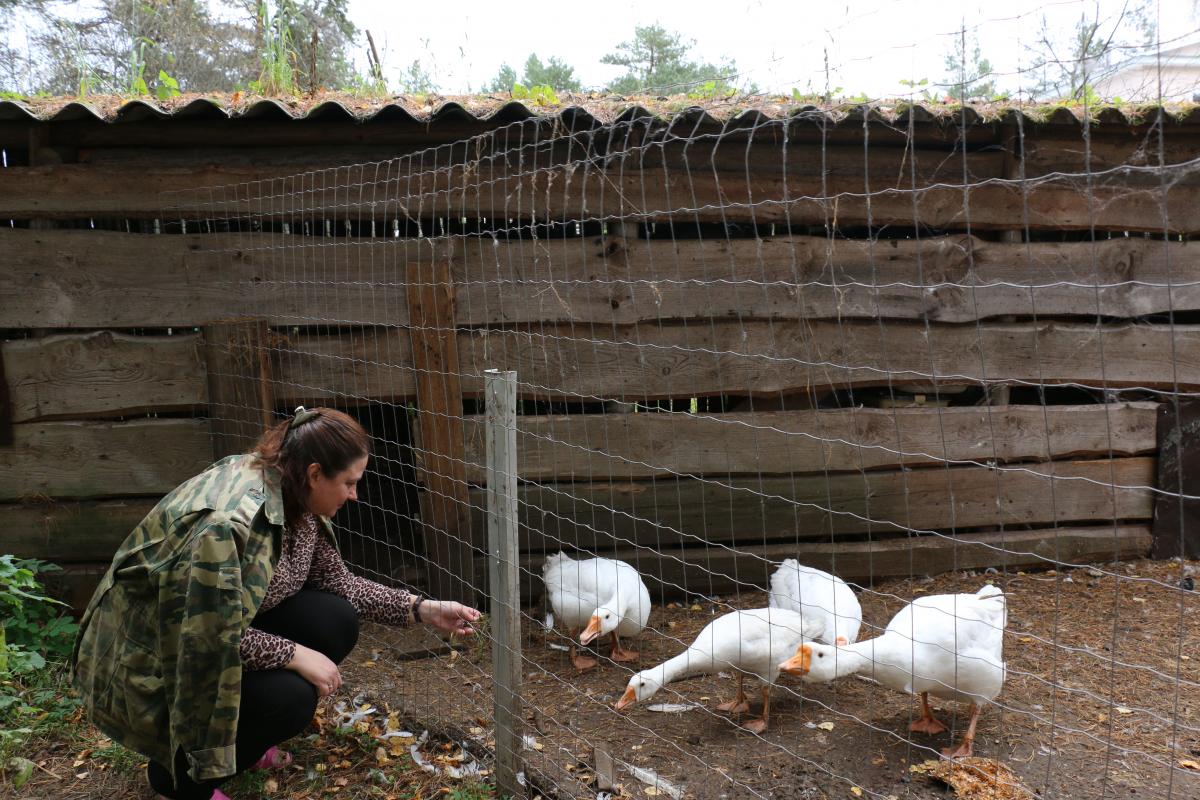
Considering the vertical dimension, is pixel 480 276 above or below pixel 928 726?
above

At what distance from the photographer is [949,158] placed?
16.1 feet

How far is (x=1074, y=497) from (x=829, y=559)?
1598 millimetres

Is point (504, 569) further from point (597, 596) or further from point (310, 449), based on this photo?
point (597, 596)

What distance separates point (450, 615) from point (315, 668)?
0.51m

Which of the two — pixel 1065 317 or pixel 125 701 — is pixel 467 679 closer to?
pixel 125 701

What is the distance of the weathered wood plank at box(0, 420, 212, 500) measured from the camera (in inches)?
198

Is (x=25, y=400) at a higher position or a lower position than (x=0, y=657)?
higher

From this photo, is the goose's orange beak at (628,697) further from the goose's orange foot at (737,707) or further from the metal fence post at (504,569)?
the metal fence post at (504,569)

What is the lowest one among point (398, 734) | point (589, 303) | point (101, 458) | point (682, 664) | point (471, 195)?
point (398, 734)

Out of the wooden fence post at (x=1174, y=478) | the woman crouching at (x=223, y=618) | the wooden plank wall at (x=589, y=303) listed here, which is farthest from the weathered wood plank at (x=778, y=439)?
the woman crouching at (x=223, y=618)

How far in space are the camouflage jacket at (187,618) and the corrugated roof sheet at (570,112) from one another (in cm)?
243

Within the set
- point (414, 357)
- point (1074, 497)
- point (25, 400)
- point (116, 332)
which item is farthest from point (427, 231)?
point (1074, 497)

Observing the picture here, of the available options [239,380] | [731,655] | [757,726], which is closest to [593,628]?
[731,655]

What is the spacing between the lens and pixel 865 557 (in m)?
5.37
